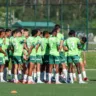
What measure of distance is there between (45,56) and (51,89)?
392 cm

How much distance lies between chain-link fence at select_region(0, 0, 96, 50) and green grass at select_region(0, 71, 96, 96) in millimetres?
17240

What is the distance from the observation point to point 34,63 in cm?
2377

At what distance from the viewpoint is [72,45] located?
23719 millimetres

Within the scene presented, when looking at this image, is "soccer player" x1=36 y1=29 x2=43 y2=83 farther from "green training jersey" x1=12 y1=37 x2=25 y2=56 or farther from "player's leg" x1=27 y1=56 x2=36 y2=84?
"green training jersey" x1=12 y1=37 x2=25 y2=56

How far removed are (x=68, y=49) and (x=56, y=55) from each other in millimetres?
486

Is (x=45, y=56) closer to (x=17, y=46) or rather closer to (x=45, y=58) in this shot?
(x=45, y=58)

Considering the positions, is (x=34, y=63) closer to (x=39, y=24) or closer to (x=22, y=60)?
(x=22, y=60)

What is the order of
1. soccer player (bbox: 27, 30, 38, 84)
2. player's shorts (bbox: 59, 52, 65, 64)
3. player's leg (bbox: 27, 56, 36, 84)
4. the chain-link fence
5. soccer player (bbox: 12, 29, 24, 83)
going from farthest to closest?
the chain-link fence < player's shorts (bbox: 59, 52, 65, 64) < soccer player (bbox: 12, 29, 24, 83) < soccer player (bbox: 27, 30, 38, 84) < player's leg (bbox: 27, 56, 36, 84)

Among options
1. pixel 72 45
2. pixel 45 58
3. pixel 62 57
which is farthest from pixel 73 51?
pixel 45 58

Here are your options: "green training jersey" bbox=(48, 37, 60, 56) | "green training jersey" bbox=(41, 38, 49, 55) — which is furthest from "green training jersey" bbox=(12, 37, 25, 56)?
"green training jersey" bbox=(48, 37, 60, 56)

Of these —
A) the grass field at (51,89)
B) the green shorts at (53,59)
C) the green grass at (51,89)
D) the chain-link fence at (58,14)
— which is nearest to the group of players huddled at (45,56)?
the green shorts at (53,59)

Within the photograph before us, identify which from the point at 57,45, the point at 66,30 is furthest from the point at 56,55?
the point at 66,30

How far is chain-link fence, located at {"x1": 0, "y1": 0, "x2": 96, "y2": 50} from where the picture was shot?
131 ft

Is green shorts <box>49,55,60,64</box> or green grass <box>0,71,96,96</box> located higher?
green shorts <box>49,55,60,64</box>
